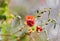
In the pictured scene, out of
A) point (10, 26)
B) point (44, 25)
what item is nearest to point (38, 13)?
point (44, 25)

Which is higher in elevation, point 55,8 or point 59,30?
point 55,8

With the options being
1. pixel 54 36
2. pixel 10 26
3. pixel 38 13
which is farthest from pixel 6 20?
pixel 54 36

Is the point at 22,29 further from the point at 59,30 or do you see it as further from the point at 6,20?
the point at 59,30

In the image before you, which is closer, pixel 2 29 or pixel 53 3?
pixel 2 29

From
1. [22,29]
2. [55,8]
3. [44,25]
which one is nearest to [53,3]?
[55,8]

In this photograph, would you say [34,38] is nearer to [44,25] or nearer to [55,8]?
[44,25]

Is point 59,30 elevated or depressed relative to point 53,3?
depressed

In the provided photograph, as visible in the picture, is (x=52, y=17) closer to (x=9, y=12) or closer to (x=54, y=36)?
(x=54, y=36)
